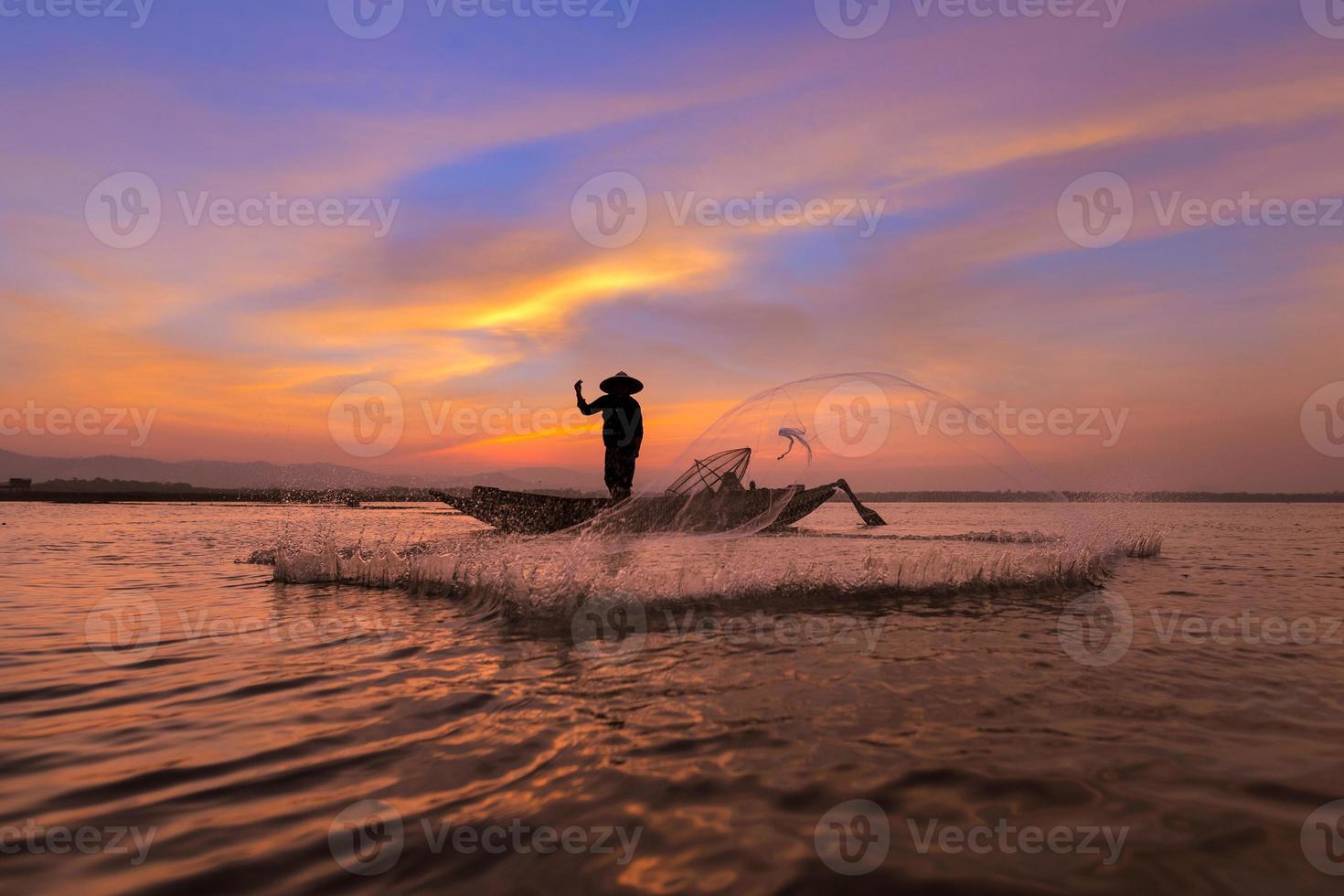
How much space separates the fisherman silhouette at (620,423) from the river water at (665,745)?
8241 millimetres

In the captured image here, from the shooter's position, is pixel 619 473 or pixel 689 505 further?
pixel 689 505

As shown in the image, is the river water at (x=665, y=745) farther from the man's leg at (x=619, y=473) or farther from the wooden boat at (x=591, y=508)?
the wooden boat at (x=591, y=508)

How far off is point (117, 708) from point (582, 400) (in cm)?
1256

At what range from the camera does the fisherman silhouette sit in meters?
17.5

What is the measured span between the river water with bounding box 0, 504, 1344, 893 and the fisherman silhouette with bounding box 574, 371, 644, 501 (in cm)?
824

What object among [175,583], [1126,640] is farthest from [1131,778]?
[175,583]

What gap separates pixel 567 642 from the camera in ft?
23.3

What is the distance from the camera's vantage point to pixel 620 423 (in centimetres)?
1758

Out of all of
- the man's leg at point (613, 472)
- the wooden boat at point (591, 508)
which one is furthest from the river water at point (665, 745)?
the wooden boat at point (591, 508)

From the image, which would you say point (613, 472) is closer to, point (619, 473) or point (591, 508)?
point (619, 473)

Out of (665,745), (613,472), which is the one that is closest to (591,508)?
(613,472)

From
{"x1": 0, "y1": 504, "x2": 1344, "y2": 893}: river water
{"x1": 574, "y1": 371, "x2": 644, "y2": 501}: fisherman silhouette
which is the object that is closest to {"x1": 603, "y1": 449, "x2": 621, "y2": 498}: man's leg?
{"x1": 574, "y1": 371, "x2": 644, "y2": 501}: fisherman silhouette

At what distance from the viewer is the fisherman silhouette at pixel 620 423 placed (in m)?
17.5

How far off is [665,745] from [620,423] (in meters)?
13.8
